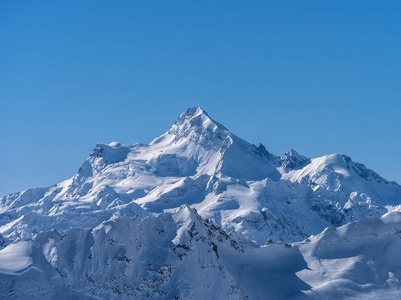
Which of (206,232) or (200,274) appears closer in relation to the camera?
(200,274)

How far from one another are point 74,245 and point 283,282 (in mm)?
46651

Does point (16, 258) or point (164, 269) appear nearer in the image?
point (16, 258)

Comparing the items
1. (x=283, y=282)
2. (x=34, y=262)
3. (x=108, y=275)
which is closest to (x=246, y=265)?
(x=283, y=282)

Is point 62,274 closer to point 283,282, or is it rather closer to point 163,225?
point 163,225

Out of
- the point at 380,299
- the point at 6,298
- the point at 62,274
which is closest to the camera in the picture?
the point at 6,298

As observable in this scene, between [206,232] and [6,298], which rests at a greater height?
[206,232]

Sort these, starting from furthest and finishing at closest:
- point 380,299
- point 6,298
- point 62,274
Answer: point 380,299 < point 62,274 < point 6,298

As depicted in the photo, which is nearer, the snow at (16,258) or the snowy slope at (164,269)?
the snow at (16,258)

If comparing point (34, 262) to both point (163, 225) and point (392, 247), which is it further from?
point (392, 247)

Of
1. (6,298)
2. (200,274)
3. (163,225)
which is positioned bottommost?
(6,298)

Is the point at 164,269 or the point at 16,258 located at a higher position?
the point at 164,269

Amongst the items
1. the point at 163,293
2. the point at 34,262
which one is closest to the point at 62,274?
the point at 34,262

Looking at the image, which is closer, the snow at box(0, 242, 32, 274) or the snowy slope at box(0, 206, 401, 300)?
the snow at box(0, 242, 32, 274)

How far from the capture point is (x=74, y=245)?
184500 mm
